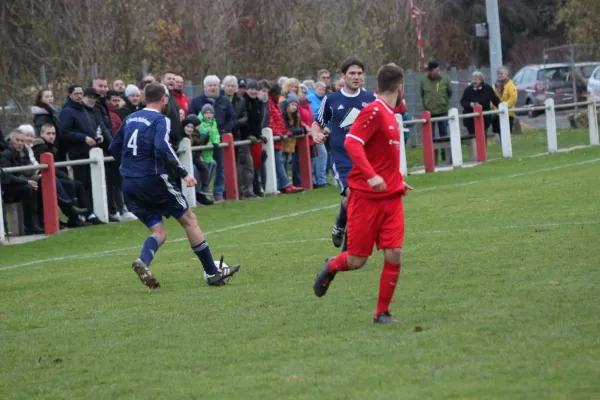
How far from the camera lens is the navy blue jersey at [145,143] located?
11.7 m

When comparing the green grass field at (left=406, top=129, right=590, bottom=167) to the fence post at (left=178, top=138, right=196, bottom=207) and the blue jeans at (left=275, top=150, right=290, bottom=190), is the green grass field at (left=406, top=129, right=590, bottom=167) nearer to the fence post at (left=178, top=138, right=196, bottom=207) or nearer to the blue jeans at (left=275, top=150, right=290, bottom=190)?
the blue jeans at (left=275, top=150, right=290, bottom=190)

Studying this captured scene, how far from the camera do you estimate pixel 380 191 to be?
881cm

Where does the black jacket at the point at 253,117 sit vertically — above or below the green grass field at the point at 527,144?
above

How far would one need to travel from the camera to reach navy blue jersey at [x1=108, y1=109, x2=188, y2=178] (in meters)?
11.7

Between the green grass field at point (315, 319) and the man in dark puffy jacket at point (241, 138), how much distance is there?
5332 mm

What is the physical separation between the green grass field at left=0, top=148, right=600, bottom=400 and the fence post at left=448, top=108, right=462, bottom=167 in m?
9.30

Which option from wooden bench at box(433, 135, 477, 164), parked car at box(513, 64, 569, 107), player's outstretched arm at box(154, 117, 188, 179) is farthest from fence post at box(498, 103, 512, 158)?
player's outstretched arm at box(154, 117, 188, 179)

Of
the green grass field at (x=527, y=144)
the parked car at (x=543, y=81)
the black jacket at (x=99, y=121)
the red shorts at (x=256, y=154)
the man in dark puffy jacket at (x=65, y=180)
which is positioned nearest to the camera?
the man in dark puffy jacket at (x=65, y=180)

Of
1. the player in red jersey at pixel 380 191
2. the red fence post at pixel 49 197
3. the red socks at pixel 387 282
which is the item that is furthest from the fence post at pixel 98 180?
the red socks at pixel 387 282

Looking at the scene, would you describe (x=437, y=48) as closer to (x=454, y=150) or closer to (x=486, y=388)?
(x=454, y=150)

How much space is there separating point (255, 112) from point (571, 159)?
7.80 meters

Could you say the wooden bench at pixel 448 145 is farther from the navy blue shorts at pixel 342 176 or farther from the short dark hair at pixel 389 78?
the short dark hair at pixel 389 78

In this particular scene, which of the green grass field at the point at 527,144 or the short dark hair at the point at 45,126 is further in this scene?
the green grass field at the point at 527,144

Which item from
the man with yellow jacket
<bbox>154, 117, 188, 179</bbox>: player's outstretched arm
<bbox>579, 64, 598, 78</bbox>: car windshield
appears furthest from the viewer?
<bbox>579, 64, 598, 78</bbox>: car windshield
